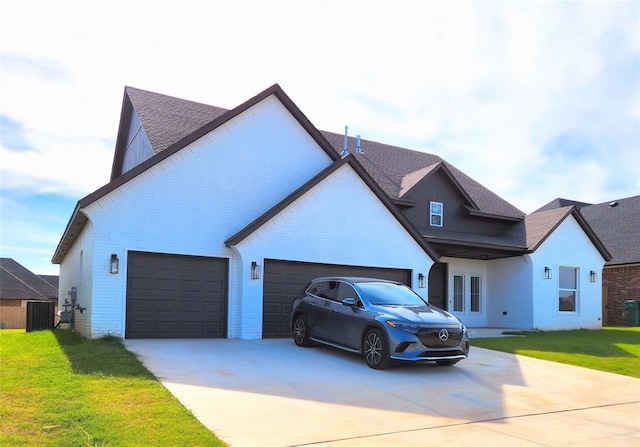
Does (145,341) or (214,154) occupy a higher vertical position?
(214,154)

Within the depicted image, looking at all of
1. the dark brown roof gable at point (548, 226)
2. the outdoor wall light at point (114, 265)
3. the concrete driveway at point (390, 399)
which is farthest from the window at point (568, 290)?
the outdoor wall light at point (114, 265)

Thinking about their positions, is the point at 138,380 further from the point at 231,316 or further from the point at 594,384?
the point at 594,384

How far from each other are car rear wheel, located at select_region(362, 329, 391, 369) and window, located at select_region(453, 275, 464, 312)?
12781mm

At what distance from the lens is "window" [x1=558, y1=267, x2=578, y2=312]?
2292cm

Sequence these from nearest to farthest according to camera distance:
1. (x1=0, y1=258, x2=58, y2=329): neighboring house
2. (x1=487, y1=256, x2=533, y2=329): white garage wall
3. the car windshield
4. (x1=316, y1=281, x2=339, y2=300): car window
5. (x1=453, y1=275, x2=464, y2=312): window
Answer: the car windshield < (x1=316, y1=281, x2=339, y2=300): car window < (x1=487, y1=256, x2=533, y2=329): white garage wall < (x1=453, y1=275, x2=464, y2=312): window < (x1=0, y1=258, x2=58, y2=329): neighboring house

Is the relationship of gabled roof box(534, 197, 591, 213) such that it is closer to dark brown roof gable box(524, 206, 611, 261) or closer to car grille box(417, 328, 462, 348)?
dark brown roof gable box(524, 206, 611, 261)

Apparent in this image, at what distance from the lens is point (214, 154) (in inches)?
614

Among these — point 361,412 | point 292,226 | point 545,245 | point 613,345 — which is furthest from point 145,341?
point 545,245

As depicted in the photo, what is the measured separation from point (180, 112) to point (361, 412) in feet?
45.8

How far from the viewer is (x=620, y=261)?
26.8 m

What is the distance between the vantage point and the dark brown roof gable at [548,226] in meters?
22.2

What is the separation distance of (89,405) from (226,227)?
28.9ft

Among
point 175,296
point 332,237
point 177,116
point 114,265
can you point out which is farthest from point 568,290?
point 114,265

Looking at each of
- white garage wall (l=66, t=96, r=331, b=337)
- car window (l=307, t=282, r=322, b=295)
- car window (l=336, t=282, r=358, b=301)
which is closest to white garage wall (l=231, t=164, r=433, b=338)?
white garage wall (l=66, t=96, r=331, b=337)
